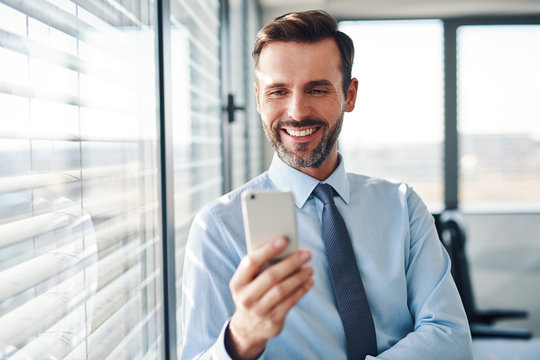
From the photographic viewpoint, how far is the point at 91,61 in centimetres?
70

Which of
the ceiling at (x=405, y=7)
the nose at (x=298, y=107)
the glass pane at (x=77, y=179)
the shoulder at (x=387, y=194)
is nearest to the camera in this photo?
the glass pane at (x=77, y=179)

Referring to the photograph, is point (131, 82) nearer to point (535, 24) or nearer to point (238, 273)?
point (238, 273)

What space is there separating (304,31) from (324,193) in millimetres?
341

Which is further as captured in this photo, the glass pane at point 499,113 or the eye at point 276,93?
the glass pane at point 499,113

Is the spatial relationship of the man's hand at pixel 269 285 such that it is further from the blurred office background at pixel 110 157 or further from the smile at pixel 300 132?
the smile at pixel 300 132

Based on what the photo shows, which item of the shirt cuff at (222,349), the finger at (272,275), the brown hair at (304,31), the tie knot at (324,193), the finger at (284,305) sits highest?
the brown hair at (304,31)

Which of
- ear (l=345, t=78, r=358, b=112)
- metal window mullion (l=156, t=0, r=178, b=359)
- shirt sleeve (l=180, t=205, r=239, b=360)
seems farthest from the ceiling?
shirt sleeve (l=180, t=205, r=239, b=360)

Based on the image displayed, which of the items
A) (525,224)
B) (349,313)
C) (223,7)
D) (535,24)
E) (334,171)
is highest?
(535,24)

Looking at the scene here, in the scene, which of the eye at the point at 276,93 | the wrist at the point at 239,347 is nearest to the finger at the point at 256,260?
the wrist at the point at 239,347

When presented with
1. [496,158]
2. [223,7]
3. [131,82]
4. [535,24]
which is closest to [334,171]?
[131,82]

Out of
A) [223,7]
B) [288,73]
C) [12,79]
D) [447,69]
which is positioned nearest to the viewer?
[12,79]

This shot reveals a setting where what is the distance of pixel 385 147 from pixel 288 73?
110 inches

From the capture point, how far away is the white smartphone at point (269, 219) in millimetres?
609

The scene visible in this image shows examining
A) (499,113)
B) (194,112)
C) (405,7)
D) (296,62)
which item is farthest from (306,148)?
(499,113)
